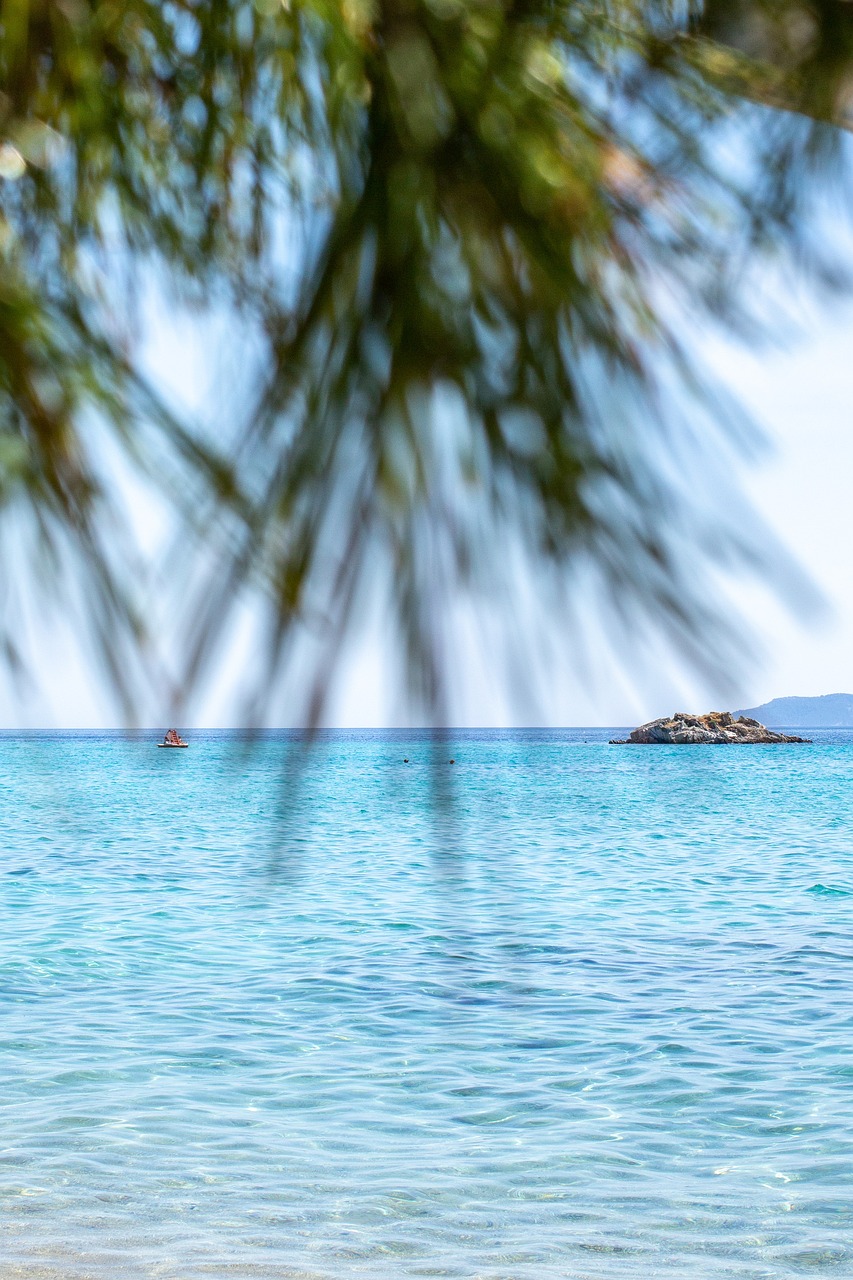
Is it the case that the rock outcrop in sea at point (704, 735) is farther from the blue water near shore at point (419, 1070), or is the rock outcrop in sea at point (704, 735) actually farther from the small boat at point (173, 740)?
the small boat at point (173, 740)

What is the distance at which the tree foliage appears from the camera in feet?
1.82

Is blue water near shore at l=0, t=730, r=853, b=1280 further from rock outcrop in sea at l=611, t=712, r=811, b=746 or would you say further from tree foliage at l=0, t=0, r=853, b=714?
rock outcrop in sea at l=611, t=712, r=811, b=746

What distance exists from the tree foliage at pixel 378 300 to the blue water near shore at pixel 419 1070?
0.34 ft

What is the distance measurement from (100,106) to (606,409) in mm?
315

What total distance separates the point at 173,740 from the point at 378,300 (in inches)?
8.9

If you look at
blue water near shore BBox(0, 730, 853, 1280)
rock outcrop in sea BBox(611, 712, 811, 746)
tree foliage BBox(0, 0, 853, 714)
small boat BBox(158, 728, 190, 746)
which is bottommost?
blue water near shore BBox(0, 730, 853, 1280)

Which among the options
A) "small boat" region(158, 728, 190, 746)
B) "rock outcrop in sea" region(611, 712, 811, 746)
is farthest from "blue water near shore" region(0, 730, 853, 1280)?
"rock outcrop in sea" region(611, 712, 811, 746)

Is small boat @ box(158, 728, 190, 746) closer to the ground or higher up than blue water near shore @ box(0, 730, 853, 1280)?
higher up

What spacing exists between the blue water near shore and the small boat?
2cm

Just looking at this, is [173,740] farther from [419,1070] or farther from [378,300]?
[419,1070]

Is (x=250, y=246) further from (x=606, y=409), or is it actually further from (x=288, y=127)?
(x=606, y=409)

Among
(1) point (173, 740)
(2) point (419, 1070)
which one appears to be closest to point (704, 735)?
(2) point (419, 1070)

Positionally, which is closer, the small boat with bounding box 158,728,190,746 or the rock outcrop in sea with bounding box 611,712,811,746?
the small boat with bounding box 158,728,190,746

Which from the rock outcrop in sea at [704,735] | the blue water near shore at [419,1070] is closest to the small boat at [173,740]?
the blue water near shore at [419,1070]
